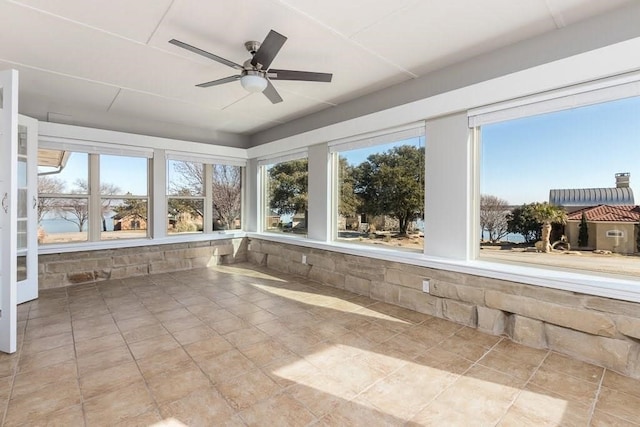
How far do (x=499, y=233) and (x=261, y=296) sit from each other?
115 inches

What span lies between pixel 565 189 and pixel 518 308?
3.69 feet

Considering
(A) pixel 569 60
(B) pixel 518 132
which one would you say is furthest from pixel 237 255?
(A) pixel 569 60

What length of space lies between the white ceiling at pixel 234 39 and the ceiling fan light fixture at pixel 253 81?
309 mm

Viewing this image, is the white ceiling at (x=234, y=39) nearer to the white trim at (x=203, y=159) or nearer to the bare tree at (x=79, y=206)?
the bare tree at (x=79, y=206)

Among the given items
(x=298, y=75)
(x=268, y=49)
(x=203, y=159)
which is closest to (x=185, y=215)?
(x=203, y=159)

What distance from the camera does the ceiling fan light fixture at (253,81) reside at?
111 inches

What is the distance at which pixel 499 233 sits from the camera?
3182 mm

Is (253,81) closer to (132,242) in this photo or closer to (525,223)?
(525,223)

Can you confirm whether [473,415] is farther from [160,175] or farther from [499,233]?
[160,175]

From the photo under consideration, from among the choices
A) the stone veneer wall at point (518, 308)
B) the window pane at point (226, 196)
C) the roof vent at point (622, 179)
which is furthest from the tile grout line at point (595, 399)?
the window pane at point (226, 196)

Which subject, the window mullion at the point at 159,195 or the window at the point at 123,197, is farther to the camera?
the window mullion at the point at 159,195

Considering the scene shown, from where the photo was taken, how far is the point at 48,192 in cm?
449

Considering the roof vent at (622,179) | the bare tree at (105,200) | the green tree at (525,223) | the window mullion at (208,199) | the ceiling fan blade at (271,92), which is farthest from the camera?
the window mullion at (208,199)

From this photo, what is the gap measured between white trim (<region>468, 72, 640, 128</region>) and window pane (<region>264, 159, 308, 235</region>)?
3.00 meters
